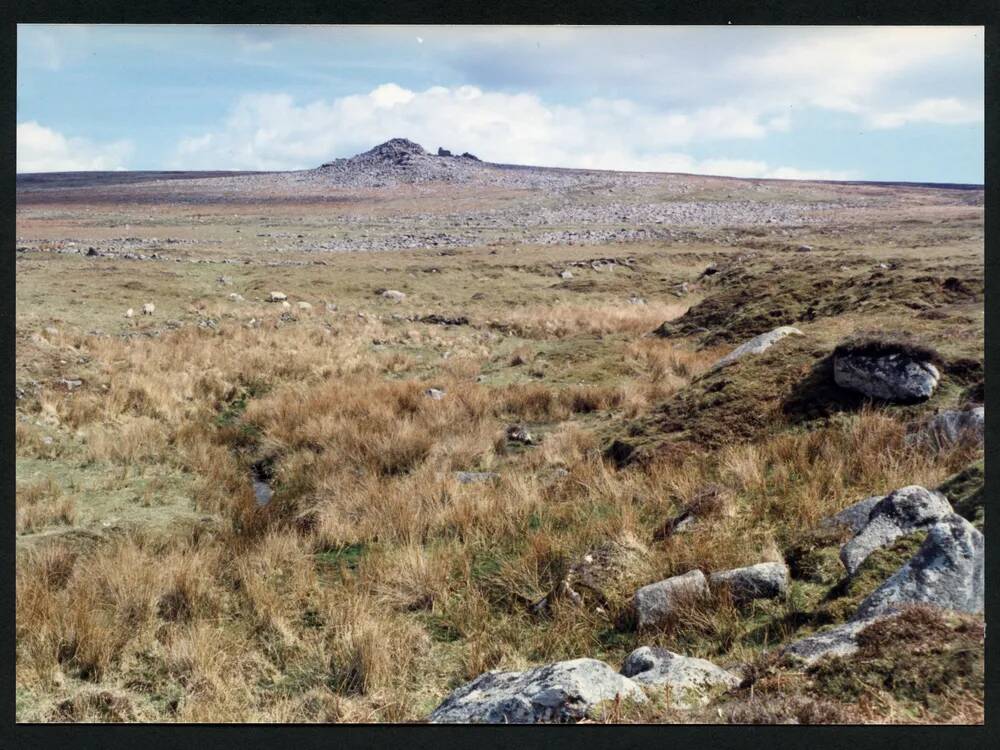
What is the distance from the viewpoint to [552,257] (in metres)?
31.2

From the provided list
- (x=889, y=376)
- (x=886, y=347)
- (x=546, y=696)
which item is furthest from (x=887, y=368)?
(x=546, y=696)

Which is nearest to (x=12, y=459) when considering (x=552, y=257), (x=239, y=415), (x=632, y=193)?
(x=239, y=415)

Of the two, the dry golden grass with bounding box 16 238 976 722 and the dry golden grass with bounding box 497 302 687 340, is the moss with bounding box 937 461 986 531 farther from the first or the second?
the dry golden grass with bounding box 497 302 687 340

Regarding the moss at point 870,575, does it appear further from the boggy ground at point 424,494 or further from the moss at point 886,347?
the moss at point 886,347

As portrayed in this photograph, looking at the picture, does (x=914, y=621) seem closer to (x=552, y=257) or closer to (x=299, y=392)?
(x=299, y=392)

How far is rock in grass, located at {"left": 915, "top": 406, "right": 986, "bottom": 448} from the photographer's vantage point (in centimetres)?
499

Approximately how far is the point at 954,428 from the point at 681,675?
3264 millimetres

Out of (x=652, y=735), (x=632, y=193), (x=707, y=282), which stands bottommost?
(x=652, y=735)

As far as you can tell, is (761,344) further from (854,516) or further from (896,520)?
(896,520)

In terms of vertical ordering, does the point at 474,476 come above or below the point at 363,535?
above

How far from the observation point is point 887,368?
6.28 meters

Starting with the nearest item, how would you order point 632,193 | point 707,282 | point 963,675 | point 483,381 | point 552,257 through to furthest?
1. point 963,675
2. point 483,381
3. point 707,282
4. point 552,257
5. point 632,193

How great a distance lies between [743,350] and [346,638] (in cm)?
657
